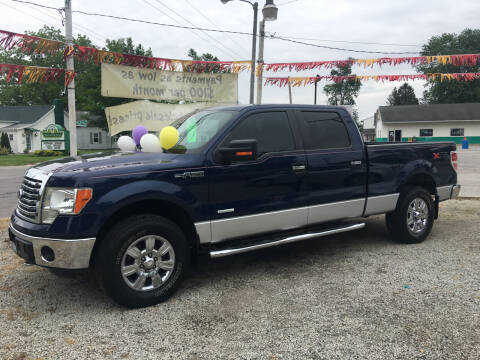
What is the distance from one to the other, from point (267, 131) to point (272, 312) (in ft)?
6.41

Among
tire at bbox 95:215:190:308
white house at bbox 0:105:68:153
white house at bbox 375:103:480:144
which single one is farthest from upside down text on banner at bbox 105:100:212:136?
white house at bbox 375:103:480:144

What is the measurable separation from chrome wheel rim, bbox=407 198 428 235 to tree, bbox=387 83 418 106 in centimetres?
8493

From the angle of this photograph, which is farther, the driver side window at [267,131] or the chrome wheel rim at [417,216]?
the chrome wheel rim at [417,216]

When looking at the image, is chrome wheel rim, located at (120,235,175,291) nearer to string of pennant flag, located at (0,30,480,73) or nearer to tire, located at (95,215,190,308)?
tire, located at (95,215,190,308)

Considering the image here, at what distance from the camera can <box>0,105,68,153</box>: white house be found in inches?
1521

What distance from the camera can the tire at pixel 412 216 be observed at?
5.52m

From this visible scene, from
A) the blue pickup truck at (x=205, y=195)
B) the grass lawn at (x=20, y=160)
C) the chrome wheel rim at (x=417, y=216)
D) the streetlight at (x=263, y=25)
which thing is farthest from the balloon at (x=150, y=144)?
the grass lawn at (x=20, y=160)

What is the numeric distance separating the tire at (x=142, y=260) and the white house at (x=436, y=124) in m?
47.2

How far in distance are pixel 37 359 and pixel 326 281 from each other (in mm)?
2795

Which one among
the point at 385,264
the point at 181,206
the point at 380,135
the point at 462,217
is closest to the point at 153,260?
the point at 181,206

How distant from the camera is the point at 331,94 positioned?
86.5 metres

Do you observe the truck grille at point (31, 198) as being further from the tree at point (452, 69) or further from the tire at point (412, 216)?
the tree at point (452, 69)

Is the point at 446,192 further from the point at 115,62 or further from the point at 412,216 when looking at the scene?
the point at 115,62

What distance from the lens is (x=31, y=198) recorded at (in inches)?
139
